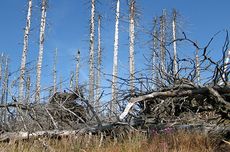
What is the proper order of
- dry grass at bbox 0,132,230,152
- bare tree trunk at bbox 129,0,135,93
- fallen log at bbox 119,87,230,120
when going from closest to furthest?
dry grass at bbox 0,132,230,152, fallen log at bbox 119,87,230,120, bare tree trunk at bbox 129,0,135,93

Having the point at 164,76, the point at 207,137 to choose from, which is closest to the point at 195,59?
the point at 164,76

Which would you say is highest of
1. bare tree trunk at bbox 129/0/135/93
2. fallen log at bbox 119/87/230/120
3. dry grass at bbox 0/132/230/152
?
bare tree trunk at bbox 129/0/135/93

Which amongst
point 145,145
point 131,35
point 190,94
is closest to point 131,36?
point 131,35

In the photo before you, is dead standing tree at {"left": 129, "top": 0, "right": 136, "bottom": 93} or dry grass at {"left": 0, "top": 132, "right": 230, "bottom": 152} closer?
dry grass at {"left": 0, "top": 132, "right": 230, "bottom": 152}

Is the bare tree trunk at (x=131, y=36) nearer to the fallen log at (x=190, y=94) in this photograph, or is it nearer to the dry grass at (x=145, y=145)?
the fallen log at (x=190, y=94)

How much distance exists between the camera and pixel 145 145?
18.8 feet

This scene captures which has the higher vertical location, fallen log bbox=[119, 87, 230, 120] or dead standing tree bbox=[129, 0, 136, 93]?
dead standing tree bbox=[129, 0, 136, 93]

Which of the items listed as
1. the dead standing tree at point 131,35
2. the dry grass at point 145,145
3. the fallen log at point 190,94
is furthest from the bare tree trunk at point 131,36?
the dry grass at point 145,145

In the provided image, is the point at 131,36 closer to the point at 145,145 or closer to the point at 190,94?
the point at 190,94

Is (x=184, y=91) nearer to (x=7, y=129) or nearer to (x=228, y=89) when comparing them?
(x=228, y=89)

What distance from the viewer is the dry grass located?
5.43m

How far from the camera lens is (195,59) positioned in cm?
704

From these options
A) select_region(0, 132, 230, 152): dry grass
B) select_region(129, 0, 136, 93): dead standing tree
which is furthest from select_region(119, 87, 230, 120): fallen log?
select_region(129, 0, 136, 93): dead standing tree

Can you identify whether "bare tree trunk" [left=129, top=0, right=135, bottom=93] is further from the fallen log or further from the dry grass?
the dry grass
